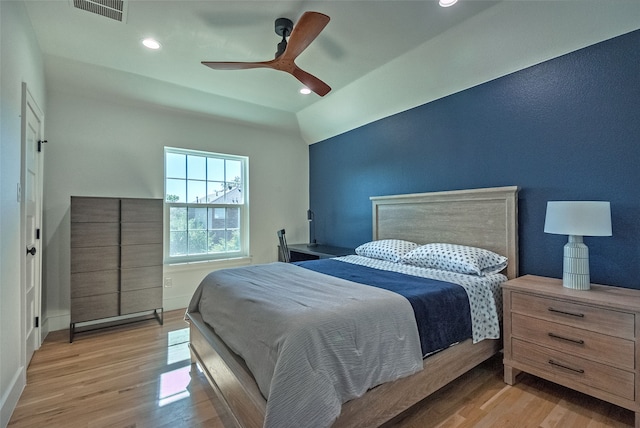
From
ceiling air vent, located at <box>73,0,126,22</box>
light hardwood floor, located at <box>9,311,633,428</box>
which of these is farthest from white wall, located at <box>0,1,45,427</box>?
ceiling air vent, located at <box>73,0,126,22</box>

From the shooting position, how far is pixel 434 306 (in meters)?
1.79

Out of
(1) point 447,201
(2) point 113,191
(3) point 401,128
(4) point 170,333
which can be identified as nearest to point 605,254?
(1) point 447,201

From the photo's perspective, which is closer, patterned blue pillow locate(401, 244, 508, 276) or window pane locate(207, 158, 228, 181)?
patterned blue pillow locate(401, 244, 508, 276)

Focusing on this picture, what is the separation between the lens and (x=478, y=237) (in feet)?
8.90

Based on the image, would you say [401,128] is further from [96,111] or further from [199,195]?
[96,111]

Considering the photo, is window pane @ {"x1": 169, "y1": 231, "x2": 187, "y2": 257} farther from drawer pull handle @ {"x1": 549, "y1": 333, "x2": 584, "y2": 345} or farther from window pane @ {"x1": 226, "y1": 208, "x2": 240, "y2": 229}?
drawer pull handle @ {"x1": 549, "y1": 333, "x2": 584, "y2": 345}

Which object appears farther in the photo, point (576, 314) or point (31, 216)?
point (31, 216)

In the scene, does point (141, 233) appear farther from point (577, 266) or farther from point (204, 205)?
point (577, 266)

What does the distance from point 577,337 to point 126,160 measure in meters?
A: 4.34

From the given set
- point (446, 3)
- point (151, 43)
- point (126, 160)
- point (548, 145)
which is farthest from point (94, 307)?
point (548, 145)

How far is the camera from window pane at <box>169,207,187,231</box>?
3.77m

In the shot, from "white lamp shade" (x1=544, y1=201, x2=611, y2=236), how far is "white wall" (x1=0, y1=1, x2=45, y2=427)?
3342mm

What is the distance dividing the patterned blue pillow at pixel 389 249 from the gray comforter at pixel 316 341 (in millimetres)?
1156

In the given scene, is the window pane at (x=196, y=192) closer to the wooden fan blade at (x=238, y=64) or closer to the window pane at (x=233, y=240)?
the window pane at (x=233, y=240)
